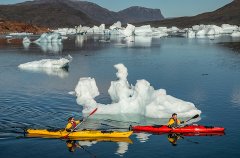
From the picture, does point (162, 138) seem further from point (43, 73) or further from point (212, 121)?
point (43, 73)

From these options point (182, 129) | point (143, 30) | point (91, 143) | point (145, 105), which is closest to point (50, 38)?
point (143, 30)

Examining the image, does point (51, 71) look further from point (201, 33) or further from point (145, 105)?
point (201, 33)

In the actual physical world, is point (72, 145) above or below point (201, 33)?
below

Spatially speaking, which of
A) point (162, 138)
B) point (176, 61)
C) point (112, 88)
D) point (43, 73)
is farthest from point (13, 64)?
point (162, 138)

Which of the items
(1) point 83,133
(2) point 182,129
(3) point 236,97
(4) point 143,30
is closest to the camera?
(1) point 83,133

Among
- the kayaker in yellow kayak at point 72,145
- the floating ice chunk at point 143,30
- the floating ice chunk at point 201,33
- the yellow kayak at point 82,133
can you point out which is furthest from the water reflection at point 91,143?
the floating ice chunk at point 201,33

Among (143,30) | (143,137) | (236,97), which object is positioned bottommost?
(143,137)

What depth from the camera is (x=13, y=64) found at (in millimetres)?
81312

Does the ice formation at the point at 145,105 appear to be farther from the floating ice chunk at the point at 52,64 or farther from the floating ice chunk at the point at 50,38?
the floating ice chunk at the point at 50,38

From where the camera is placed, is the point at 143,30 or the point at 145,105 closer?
the point at 145,105

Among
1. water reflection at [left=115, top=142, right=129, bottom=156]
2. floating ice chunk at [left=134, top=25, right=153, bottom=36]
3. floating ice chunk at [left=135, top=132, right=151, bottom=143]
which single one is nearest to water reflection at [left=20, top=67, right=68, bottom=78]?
floating ice chunk at [left=135, top=132, right=151, bottom=143]

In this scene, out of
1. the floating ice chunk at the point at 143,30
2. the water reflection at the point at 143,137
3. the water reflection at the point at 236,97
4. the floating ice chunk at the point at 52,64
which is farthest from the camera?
the floating ice chunk at the point at 143,30

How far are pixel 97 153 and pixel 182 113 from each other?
38.0 feet

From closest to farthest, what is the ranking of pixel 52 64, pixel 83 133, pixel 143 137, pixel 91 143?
pixel 91 143 < pixel 83 133 < pixel 143 137 < pixel 52 64
